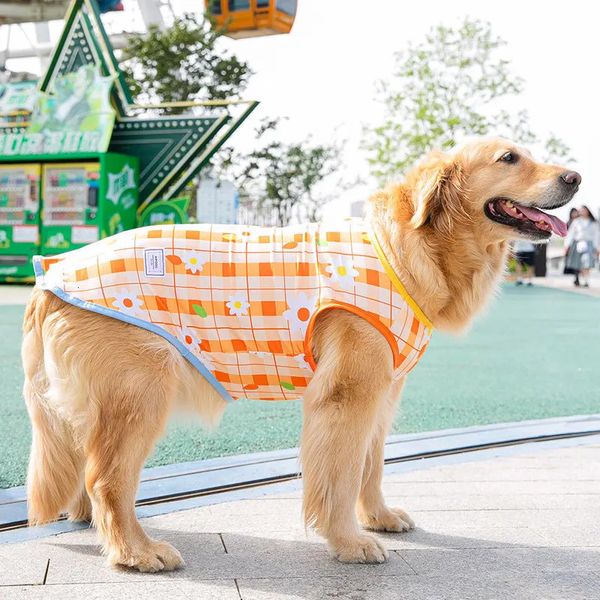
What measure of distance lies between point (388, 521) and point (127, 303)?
1370mm

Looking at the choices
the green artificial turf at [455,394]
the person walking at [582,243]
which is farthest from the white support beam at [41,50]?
the green artificial turf at [455,394]

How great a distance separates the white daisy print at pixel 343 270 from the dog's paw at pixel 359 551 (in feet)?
3.01

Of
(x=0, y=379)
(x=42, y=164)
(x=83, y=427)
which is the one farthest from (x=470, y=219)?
(x=42, y=164)

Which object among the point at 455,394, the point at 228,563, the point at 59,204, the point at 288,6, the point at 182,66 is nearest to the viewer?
the point at 228,563

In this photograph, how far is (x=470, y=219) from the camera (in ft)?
10.3

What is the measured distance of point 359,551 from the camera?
2951mm

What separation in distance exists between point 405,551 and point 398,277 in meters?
1.04

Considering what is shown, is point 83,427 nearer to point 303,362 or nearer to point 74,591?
point 74,591

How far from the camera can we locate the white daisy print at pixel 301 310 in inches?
118

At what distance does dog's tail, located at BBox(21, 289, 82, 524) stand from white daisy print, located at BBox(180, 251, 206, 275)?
1.70ft

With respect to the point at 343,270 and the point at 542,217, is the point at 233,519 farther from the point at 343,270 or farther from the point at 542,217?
the point at 542,217

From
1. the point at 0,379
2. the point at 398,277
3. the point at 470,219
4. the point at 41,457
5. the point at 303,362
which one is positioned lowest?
the point at 0,379

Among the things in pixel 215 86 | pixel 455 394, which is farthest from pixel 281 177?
pixel 455 394

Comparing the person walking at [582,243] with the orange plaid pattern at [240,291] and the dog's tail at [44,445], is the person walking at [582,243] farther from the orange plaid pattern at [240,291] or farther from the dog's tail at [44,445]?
the dog's tail at [44,445]
